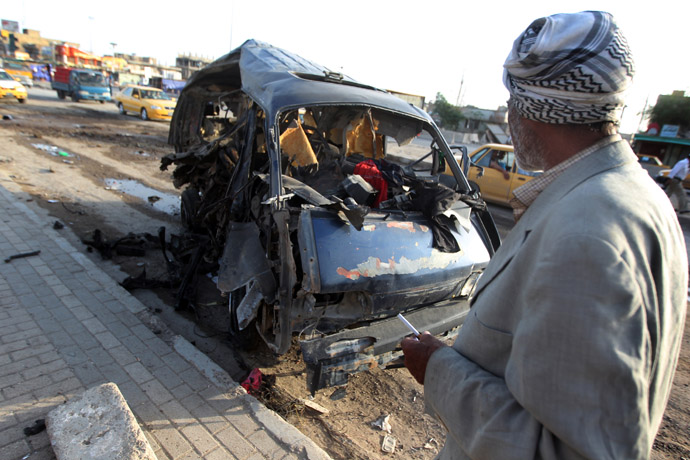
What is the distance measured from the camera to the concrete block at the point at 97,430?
87.4 inches

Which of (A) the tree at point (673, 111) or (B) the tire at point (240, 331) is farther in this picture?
(A) the tree at point (673, 111)

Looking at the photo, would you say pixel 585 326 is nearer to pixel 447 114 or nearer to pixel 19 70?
pixel 447 114

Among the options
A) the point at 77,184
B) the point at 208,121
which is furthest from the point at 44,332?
the point at 77,184

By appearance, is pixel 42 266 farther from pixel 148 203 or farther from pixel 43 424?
pixel 148 203

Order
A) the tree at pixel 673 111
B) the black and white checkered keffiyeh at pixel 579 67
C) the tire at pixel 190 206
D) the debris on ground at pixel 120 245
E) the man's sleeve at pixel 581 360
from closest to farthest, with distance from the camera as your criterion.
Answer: the man's sleeve at pixel 581 360, the black and white checkered keffiyeh at pixel 579 67, the debris on ground at pixel 120 245, the tire at pixel 190 206, the tree at pixel 673 111

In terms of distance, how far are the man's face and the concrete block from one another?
246 centimetres

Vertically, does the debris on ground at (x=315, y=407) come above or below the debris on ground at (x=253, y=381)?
below

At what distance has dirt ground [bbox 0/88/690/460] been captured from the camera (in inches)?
115

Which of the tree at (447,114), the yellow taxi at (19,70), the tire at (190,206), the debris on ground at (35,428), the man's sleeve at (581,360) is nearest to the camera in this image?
the man's sleeve at (581,360)

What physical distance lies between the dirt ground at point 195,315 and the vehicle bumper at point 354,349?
20.6 inches

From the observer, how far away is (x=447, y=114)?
38594 mm

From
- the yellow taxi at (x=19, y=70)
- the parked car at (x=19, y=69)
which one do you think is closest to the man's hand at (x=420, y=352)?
the yellow taxi at (x=19, y=70)

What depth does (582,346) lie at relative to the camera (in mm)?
781

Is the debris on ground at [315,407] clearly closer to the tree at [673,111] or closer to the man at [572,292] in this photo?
the man at [572,292]
